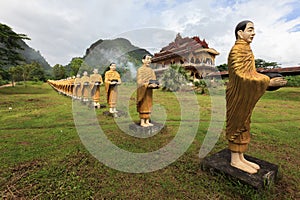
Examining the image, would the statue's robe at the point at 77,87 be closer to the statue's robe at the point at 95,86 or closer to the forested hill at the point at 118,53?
the statue's robe at the point at 95,86

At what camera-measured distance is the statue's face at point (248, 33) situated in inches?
82.7

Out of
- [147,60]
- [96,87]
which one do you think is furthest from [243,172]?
[96,87]

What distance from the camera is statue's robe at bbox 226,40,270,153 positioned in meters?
2.00

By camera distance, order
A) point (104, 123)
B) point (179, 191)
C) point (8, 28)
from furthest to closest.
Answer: point (8, 28) → point (104, 123) → point (179, 191)

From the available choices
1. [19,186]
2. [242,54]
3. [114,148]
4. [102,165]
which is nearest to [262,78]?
[242,54]

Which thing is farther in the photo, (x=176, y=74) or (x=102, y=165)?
(x=176, y=74)

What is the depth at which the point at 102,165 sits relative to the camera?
→ 117 inches

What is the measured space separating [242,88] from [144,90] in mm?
2433

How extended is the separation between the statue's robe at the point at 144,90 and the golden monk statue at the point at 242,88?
87.2 inches

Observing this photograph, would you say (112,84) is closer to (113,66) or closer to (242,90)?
(113,66)

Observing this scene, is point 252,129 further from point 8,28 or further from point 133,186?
point 8,28

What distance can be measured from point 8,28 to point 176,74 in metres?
14.8

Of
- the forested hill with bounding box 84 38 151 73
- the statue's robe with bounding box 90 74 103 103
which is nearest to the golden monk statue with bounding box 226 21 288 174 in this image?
the forested hill with bounding box 84 38 151 73

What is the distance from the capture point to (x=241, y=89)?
2064mm
